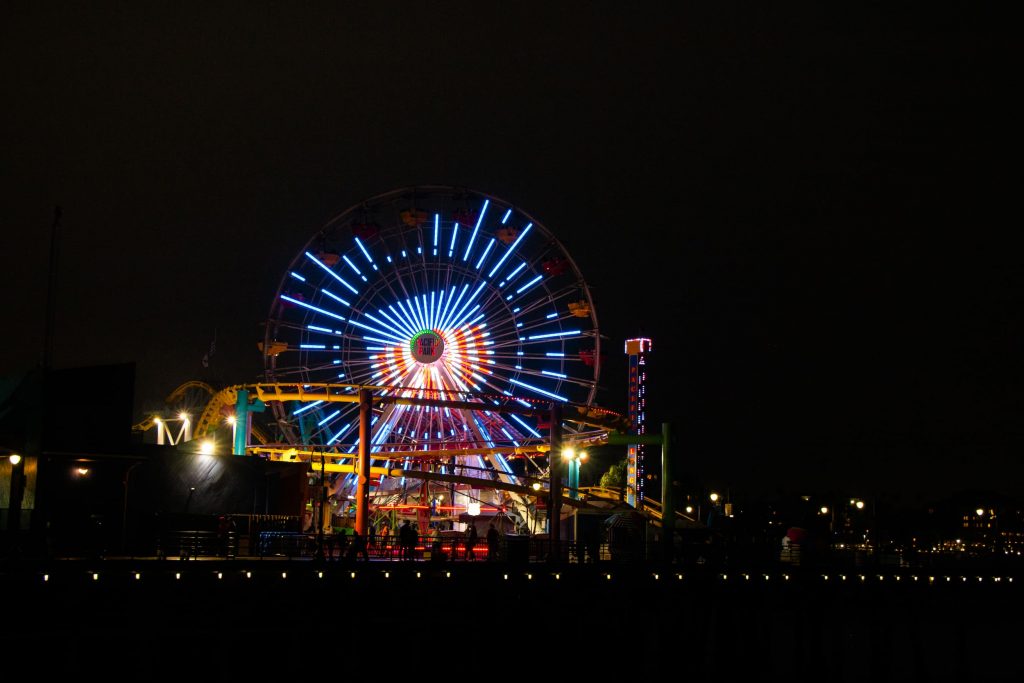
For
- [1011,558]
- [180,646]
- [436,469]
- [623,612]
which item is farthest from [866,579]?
[180,646]

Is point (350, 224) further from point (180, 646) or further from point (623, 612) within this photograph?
point (180, 646)

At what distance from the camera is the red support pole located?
4700cm

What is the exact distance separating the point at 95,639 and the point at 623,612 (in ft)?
58.4

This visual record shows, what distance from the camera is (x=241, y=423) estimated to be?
174ft

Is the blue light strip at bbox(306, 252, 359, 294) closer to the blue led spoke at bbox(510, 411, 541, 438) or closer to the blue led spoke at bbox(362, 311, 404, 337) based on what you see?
the blue led spoke at bbox(362, 311, 404, 337)

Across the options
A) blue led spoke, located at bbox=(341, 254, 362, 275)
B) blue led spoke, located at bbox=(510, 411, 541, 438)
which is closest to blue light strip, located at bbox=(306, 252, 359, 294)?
blue led spoke, located at bbox=(341, 254, 362, 275)

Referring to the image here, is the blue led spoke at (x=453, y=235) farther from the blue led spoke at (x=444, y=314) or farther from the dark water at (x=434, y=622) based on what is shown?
the dark water at (x=434, y=622)

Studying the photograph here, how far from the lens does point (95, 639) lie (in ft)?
94.4

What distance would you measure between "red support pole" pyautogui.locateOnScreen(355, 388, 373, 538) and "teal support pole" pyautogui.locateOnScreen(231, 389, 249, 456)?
6735 mm

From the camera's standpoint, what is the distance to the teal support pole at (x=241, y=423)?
52094 millimetres

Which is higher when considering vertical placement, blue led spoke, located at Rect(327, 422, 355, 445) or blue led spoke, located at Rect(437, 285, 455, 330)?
blue led spoke, located at Rect(437, 285, 455, 330)

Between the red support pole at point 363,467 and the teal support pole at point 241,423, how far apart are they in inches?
265

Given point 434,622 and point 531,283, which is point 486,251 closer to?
point 531,283

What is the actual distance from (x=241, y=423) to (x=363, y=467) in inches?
328
